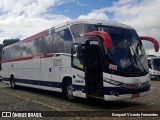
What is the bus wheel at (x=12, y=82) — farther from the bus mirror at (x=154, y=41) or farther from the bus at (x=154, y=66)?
the bus at (x=154, y=66)

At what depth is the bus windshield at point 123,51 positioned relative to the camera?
40.2ft

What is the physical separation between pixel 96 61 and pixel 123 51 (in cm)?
123

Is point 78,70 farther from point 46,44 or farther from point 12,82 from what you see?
point 12,82

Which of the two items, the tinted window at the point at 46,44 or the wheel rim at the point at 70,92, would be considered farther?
the tinted window at the point at 46,44

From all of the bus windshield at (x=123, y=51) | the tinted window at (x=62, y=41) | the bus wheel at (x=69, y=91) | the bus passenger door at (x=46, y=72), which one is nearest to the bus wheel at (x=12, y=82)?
the bus passenger door at (x=46, y=72)

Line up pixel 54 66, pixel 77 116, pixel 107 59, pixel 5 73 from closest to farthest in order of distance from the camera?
pixel 77 116 → pixel 107 59 → pixel 54 66 → pixel 5 73

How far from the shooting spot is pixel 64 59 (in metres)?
14.8

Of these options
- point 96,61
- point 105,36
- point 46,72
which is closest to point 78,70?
point 96,61

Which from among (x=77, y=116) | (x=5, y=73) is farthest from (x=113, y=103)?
(x=5, y=73)

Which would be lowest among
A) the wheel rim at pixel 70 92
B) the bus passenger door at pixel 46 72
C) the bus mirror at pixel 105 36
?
the wheel rim at pixel 70 92

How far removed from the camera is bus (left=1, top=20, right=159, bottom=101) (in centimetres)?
1215

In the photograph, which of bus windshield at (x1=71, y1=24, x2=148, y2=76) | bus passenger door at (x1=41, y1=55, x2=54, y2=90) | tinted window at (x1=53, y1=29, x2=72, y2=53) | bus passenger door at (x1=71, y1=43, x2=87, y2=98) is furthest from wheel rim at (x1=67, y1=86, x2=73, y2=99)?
bus windshield at (x1=71, y1=24, x2=148, y2=76)

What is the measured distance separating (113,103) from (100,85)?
1.89m

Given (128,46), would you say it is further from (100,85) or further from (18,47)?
(18,47)
